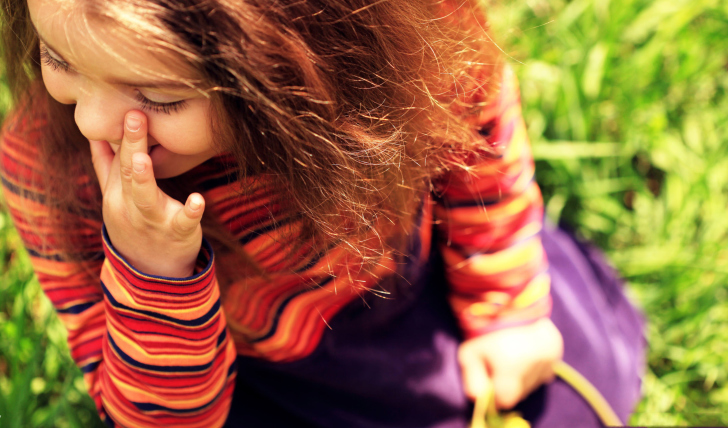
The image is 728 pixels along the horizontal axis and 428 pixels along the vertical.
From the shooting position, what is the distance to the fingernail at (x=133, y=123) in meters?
0.64

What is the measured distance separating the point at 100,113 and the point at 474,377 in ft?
2.61

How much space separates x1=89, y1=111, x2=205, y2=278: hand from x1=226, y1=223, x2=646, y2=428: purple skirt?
34 centimetres

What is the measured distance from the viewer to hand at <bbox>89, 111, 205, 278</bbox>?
69 cm

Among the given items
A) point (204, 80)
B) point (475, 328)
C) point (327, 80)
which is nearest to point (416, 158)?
point (327, 80)

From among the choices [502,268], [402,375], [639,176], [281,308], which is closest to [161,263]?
[281,308]

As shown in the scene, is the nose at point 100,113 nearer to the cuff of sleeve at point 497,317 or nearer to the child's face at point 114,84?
the child's face at point 114,84

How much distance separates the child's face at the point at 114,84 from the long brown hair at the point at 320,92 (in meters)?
0.02

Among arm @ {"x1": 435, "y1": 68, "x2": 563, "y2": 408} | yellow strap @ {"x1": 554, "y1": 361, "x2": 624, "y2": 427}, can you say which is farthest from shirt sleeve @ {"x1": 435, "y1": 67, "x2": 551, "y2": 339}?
yellow strap @ {"x1": 554, "y1": 361, "x2": 624, "y2": 427}

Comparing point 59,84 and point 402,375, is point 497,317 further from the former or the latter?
point 59,84

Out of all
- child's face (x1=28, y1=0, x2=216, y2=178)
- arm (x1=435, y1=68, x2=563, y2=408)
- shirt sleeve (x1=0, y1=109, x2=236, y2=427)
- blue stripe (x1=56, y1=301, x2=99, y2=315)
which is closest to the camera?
child's face (x1=28, y1=0, x2=216, y2=178)

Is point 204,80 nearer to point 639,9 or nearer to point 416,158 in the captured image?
point 416,158

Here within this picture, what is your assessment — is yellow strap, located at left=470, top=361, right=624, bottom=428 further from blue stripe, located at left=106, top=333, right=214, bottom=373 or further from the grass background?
blue stripe, located at left=106, top=333, right=214, bottom=373

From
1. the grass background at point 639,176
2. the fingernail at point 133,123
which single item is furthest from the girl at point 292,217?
the grass background at point 639,176

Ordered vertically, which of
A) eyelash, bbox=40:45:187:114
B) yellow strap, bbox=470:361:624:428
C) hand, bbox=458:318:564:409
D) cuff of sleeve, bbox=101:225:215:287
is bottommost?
yellow strap, bbox=470:361:624:428
